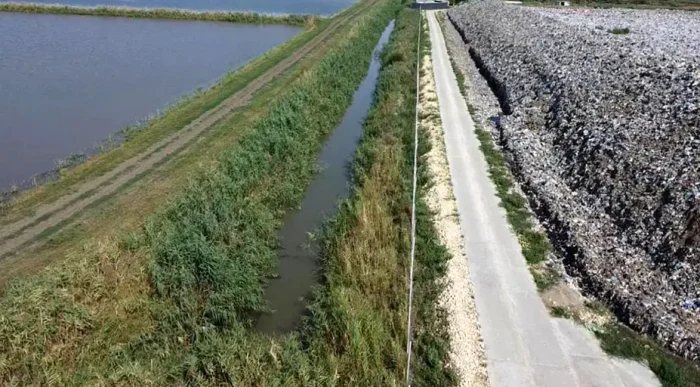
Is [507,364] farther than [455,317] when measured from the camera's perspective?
No

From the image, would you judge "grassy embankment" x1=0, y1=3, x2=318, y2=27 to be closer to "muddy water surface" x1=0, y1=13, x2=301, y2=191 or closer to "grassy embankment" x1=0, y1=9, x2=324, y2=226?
"muddy water surface" x1=0, y1=13, x2=301, y2=191

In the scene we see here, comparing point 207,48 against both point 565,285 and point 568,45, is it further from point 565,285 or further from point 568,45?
point 565,285

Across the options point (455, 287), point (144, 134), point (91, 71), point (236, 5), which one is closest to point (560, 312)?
point (455, 287)

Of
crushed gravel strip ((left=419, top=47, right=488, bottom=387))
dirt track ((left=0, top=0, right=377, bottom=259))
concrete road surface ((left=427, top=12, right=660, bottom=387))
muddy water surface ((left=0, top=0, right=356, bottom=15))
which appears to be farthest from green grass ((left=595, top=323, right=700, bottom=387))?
muddy water surface ((left=0, top=0, right=356, bottom=15))

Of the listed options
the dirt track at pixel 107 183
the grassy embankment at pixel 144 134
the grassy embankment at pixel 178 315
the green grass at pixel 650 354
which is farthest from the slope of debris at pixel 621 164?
the grassy embankment at pixel 144 134

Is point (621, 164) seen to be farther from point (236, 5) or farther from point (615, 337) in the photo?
point (236, 5)

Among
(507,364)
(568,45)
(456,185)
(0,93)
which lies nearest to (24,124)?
(0,93)

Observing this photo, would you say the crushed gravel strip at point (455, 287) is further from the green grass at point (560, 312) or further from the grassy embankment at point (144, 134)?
the grassy embankment at point (144, 134)
